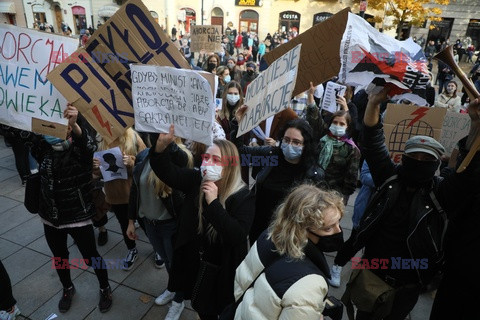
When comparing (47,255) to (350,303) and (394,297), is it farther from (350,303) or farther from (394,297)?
(394,297)

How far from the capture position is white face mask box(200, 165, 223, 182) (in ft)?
7.28

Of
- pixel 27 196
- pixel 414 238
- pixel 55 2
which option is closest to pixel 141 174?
pixel 27 196

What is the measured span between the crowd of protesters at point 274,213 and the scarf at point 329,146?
0.5 inches

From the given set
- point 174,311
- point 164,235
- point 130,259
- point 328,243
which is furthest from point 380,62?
point 130,259

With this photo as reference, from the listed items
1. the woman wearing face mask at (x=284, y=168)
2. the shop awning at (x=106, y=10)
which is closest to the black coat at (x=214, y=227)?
the woman wearing face mask at (x=284, y=168)

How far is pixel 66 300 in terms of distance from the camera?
3070mm

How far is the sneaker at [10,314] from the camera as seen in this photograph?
2.79 metres

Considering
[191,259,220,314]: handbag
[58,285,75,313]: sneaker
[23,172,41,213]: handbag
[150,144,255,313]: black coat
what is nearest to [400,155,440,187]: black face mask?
[150,144,255,313]: black coat

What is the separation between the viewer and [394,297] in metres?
2.29

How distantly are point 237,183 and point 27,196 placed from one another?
196 centimetres

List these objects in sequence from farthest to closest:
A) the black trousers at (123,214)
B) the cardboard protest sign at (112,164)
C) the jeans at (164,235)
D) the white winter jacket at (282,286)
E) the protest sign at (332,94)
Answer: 1. the protest sign at (332,94)
2. the black trousers at (123,214)
3. the cardboard protest sign at (112,164)
4. the jeans at (164,235)
5. the white winter jacket at (282,286)

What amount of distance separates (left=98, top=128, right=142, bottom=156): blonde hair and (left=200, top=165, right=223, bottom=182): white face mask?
1.46m

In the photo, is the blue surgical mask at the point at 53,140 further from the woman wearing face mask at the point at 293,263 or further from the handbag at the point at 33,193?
the woman wearing face mask at the point at 293,263

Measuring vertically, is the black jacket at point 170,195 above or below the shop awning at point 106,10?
below
